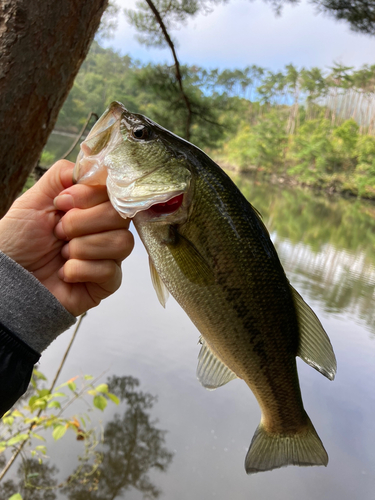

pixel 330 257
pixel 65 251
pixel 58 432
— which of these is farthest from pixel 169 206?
pixel 330 257

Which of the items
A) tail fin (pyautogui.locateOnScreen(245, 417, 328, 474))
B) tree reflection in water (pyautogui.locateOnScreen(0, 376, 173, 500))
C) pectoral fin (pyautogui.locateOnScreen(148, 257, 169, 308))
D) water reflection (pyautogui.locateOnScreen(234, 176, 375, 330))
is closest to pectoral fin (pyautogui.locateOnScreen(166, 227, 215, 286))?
pectoral fin (pyautogui.locateOnScreen(148, 257, 169, 308))

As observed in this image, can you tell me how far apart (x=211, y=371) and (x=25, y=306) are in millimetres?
617

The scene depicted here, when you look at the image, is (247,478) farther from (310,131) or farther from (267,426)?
(310,131)

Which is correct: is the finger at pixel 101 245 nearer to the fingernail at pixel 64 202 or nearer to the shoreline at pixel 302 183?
the fingernail at pixel 64 202

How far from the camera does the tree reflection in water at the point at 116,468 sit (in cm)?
289

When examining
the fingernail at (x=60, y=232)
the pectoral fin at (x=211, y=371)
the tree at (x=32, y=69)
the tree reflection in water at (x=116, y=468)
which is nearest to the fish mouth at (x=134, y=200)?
the fingernail at (x=60, y=232)

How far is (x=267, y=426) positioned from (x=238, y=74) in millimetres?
52808

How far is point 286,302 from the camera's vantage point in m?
1.03

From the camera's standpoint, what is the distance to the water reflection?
664 cm

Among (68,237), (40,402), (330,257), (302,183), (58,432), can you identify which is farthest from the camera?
(302,183)

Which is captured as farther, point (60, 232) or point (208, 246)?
point (60, 232)

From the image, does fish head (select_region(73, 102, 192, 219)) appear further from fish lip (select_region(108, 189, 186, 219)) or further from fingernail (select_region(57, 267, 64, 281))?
fingernail (select_region(57, 267, 64, 281))

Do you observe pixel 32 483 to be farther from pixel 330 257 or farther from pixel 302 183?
pixel 302 183

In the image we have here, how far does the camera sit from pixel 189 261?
99cm
